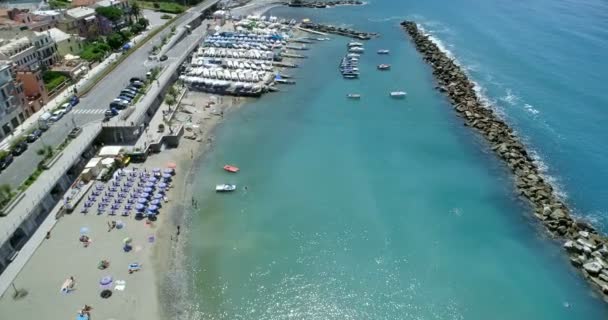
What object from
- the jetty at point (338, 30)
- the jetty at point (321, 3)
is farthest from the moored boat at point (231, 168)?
the jetty at point (321, 3)

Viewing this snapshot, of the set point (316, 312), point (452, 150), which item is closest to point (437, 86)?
point (452, 150)

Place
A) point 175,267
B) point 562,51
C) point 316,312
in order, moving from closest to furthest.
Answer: point 316,312 → point 175,267 → point 562,51

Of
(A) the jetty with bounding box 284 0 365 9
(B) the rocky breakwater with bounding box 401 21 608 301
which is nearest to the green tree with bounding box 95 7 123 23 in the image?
(A) the jetty with bounding box 284 0 365 9

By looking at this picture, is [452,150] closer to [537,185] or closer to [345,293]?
[537,185]

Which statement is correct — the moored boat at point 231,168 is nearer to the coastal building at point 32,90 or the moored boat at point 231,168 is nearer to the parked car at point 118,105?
the parked car at point 118,105

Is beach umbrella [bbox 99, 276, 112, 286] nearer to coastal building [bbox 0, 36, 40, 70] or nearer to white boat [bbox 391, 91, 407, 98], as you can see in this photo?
coastal building [bbox 0, 36, 40, 70]

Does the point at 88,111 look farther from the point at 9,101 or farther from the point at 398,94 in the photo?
the point at 398,94
